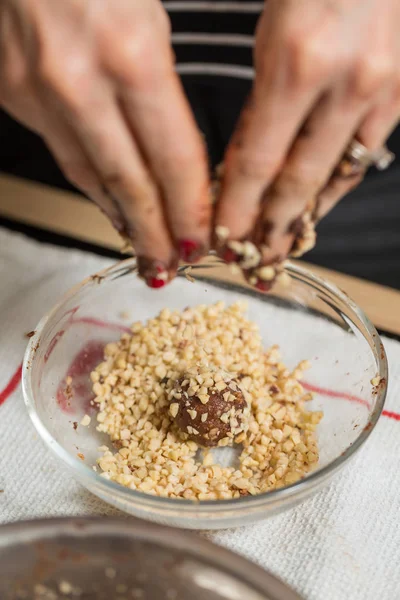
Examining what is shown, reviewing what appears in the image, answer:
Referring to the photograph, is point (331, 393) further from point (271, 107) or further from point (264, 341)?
point (271, 107)

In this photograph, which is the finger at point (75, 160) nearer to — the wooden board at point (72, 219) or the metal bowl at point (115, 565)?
the metal bowl at point (115, 565)

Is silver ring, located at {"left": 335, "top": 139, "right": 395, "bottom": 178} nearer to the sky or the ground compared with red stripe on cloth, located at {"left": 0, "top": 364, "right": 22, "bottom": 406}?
nearer to the sky

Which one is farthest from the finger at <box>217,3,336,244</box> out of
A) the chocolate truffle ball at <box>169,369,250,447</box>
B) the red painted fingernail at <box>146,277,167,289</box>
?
the chocolate truffle ball at <box>169,369,250,447</box>

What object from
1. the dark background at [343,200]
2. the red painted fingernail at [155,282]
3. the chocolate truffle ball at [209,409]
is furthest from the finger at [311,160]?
the dark background at [343,200]

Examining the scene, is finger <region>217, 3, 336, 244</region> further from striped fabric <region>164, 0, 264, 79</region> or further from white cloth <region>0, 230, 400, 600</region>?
striped fabric <region>164, 0, 264, 79</region>

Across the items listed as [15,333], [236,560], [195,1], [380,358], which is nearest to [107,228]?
[15,333]

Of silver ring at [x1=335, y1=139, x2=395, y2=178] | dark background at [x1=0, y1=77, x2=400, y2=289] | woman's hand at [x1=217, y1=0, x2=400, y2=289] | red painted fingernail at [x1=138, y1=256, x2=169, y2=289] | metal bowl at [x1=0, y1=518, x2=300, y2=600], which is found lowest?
dark background at [x1=0, y1=77, x2=400, y2=289]

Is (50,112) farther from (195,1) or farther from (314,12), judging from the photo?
(195,1)
